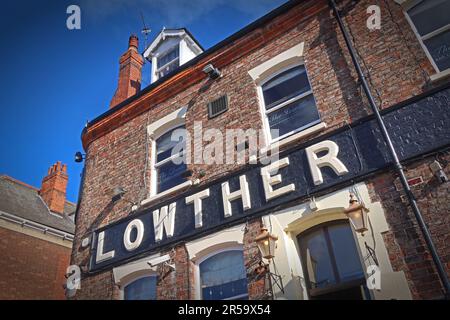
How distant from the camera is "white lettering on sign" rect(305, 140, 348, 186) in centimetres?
546

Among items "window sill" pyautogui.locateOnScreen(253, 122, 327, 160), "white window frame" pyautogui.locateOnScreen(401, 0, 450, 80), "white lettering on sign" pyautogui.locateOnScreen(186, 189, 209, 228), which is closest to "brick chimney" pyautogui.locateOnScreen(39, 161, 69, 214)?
"white lettering on sign" pyautogui.locateOnScreen(186, 189, 209, 228)

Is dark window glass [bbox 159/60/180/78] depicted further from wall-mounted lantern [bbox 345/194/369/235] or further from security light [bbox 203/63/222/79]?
wall-mounted lantern [bbox 345/194/369/235]

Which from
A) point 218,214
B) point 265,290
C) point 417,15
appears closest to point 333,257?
point 265,290

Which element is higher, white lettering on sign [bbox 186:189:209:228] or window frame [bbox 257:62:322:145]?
window frame [bbox 257:62:322:145]

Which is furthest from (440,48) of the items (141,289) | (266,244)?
(141,289)

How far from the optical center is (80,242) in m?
8.26

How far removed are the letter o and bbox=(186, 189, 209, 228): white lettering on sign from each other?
1.21 m

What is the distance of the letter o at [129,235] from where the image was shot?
7.13 m

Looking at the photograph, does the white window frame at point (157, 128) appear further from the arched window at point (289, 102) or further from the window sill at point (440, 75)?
the window sill at point (440, 75)

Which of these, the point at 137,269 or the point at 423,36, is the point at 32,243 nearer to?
the point at 137,269

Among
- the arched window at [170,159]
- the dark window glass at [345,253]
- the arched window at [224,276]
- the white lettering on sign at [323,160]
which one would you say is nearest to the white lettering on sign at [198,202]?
the arched window at [224,276]

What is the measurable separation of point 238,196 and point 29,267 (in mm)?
11753

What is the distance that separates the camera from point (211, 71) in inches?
319
